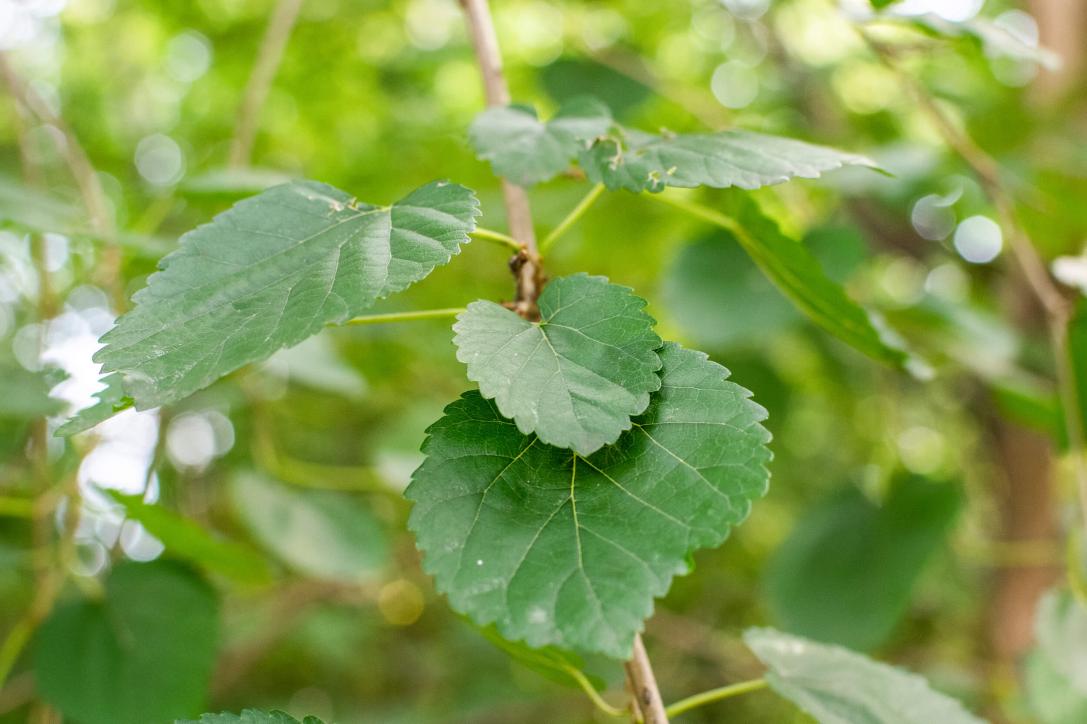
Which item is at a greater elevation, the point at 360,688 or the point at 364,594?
the point at 364,594

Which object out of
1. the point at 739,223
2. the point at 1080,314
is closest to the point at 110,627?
the point at 739,223

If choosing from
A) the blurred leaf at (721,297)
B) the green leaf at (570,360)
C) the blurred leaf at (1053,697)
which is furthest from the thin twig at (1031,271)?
the green leaf at (570,360)

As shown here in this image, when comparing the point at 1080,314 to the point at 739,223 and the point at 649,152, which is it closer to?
the point at 739,223

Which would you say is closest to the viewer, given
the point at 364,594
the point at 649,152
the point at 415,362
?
the point at 649,152

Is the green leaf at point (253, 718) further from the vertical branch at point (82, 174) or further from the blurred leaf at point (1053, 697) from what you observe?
the blurred leaf at point (1053, 697)

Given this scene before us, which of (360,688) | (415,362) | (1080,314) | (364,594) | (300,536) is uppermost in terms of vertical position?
(1080,314)

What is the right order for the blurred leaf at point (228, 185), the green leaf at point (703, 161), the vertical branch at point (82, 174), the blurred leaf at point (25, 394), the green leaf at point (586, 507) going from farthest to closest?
the vertical branch at point (82, 174) < the blurred leaf at point (25, 394) < the blurred leaf at point (228, 185) < the green leaf at point (703, 161) < the green leaf at point (586, 507)

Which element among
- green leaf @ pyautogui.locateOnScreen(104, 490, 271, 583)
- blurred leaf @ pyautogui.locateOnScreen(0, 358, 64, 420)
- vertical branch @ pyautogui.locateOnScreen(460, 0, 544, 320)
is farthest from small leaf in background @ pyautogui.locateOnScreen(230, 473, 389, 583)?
vertical branch @ pyautogui.locateOnScreen(460, 0, 544, 320)
